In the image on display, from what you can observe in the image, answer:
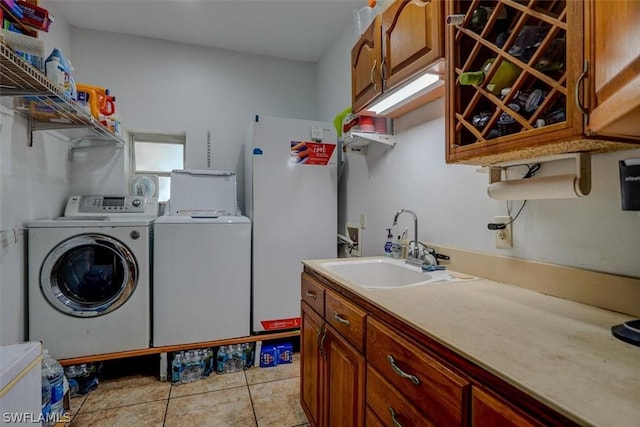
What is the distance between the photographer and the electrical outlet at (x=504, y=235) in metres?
1.20

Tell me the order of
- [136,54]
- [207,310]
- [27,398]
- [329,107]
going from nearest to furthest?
[27,398] < [207,310] < [136,54] < [329,107]

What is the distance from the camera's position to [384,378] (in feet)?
3.07

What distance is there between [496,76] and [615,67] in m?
0.37

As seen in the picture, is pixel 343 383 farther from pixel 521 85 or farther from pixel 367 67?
pixel 367 67

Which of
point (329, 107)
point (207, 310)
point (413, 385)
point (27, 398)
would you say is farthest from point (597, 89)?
point (329, 107)

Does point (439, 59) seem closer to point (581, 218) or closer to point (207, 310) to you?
point (581, 218)

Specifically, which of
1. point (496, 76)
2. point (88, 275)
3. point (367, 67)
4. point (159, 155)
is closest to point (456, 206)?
point (496, 76)

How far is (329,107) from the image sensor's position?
10.1 ft

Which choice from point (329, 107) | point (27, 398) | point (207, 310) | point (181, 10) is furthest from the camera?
point (329, 107)

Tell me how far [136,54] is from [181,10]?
2.34 ft

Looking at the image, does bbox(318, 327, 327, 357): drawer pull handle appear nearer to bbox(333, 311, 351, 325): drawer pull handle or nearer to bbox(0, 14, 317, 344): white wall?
bbox(333, 311, 351, 325): drawer pull handle

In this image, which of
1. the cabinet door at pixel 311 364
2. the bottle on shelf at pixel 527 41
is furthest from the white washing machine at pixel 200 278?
the bottle on shelf at pixel 527 41

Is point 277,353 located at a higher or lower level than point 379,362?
Result: lower

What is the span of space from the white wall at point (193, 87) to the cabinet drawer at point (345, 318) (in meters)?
2.09
